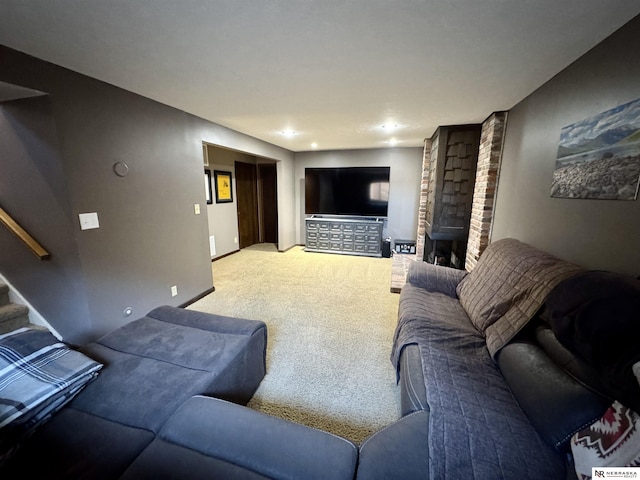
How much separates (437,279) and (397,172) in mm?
3396

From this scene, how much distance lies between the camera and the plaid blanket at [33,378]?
36.1 inches

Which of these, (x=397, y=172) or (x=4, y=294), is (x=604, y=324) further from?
(x=397, y=172)

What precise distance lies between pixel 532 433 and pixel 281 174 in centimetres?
515

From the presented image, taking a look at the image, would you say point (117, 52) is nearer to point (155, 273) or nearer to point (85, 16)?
point (85, 16)

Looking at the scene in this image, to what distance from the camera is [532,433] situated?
96cm

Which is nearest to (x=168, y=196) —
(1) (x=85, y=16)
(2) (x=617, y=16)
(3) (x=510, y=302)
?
(1) (x=85, y=16)

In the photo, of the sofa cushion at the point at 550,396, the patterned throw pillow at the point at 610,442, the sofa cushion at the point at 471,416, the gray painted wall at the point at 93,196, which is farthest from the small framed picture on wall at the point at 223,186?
the patterned throw pillow at the point at 610,442

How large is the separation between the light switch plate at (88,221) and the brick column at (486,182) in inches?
150

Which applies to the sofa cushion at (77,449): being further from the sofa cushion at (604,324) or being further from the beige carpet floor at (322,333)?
the sofa cushion at (604,324)

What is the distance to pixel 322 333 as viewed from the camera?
8.14 ft

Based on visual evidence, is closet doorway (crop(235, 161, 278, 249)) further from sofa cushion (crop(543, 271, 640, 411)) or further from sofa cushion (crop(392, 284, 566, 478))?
sofa cushion (crop(543, 271, 640, 411))

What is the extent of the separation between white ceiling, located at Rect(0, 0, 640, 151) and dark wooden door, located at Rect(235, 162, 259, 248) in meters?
3.13

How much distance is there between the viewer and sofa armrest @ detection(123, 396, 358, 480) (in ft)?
2.77

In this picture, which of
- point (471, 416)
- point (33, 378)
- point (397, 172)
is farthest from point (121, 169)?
point (397, 172)
